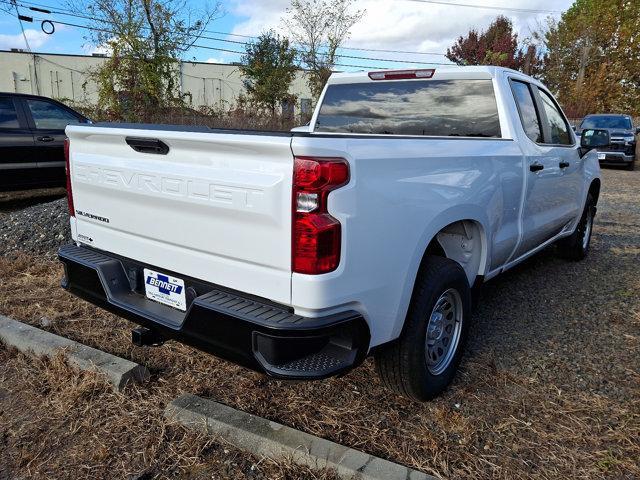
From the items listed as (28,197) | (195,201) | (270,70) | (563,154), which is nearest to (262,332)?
(195,201)

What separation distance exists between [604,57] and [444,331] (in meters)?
36.2

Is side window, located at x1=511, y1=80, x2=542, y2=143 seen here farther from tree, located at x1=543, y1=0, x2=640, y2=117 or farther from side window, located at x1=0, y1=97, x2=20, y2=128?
tree, located at x1=543, y1=0, x2=640, y2=117

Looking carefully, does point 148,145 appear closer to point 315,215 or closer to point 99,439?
point 315,215

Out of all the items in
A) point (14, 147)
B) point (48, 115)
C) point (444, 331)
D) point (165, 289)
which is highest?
point (48, 115)

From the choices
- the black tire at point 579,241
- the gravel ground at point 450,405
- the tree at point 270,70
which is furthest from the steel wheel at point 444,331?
the tree at point 270,70

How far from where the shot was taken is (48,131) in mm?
7992

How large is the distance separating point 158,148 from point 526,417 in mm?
2340

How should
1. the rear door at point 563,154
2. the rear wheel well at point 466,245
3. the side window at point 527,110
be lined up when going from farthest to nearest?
the rear door at point 563,154 < the side window at point 527,110 < the rear wheel well at point 466,245

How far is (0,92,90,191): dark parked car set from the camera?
7539 millimetres

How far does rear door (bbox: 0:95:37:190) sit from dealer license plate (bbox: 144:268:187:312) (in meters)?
6.30

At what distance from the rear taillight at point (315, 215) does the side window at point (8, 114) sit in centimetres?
747

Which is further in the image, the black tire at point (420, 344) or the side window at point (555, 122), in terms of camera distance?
the side window at point (555, 122)

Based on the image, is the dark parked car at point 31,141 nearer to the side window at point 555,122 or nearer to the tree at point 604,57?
the side window at point 555,122

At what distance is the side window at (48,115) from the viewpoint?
789 centimetres
